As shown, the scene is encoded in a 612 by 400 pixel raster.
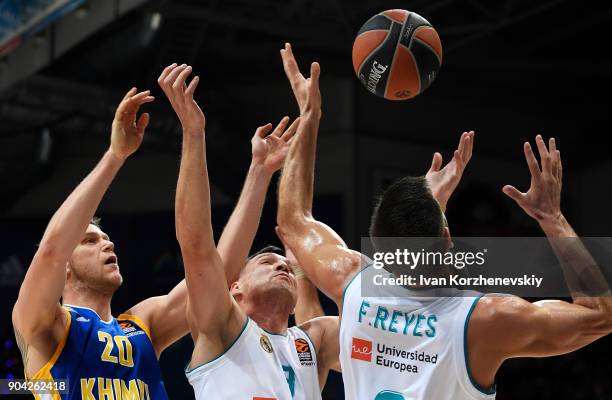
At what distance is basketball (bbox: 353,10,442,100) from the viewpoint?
17.2 ft

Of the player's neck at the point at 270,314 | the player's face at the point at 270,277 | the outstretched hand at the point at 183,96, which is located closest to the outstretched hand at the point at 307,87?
the outstretched hand at the point at 183,96

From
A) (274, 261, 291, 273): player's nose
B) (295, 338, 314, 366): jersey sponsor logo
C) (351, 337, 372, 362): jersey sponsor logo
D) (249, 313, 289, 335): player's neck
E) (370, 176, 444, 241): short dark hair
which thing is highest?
(370, 176, 444, 241): short dark hair

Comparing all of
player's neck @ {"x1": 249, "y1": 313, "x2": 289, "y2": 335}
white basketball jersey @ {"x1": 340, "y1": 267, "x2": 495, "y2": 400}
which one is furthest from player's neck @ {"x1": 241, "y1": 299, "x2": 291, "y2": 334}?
white basketball jersey @ {"x1": 340, "y1": 267, "x2": 495, "y2": 400}

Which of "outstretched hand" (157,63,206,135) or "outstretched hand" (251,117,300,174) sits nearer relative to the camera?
"outstretched hand" (157,63,206,135)

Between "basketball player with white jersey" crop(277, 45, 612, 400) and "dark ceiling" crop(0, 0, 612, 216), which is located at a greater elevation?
"basketball player with white jersey" crop(277, 45, 612, 400)

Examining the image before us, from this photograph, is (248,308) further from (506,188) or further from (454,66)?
(454,66)

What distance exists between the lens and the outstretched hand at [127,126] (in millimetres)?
4547

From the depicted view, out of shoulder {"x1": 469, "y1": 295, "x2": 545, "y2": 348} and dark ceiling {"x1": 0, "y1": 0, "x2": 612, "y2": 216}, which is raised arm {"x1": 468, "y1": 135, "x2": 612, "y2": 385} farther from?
dark ceiling {"x1": 0, "y1": 0, "x2": 612, "y2": 216}

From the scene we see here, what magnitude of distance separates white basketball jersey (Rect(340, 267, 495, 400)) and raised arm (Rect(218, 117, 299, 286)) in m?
1.01

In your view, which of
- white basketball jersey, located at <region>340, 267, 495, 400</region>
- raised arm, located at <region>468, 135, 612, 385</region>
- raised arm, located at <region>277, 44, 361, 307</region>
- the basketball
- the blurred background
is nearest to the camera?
raised arm, located at <region>468, 135, 612, 385</region>

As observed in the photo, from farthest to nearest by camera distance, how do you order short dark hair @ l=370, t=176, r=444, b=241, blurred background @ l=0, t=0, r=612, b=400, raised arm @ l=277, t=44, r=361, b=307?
1. blurred background @ l=0, t=0, r=612, b=400
2. raised arm @ l=277, t=44, r=361, b=307
3. short dark hair @ l=370, t=176, r=444, b=241

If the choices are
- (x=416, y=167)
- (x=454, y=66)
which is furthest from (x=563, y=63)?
(x=416, y=167)

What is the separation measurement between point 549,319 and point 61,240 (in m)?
2.35

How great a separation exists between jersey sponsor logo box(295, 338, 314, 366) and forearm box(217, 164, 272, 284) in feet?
1.82
